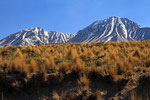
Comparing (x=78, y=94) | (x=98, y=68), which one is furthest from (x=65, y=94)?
(x=98, y=68)

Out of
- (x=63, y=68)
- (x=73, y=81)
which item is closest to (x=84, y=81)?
(x=73, y=81)

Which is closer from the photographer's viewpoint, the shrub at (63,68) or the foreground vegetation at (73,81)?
the foreground vegetation at (73,81)

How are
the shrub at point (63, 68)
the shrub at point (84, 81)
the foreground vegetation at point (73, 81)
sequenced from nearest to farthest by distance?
the foreground vegetation at point (73, 81) → the shrub at point (84, 81) → the shrub at point (63, 68)

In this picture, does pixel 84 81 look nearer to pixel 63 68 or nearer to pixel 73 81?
pixel 73 81

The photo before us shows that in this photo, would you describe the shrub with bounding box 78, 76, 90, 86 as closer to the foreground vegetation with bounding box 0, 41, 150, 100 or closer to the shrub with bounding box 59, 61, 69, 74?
the foreground vegetation with bounding box 0, 41, 150, 100

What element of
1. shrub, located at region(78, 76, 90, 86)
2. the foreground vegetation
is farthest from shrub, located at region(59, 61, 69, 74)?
shrub, located at region(78, 76, 90, 86)

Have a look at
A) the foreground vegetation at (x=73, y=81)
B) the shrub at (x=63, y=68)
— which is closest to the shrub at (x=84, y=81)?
the foreground vegetation at (x=73, y=81)

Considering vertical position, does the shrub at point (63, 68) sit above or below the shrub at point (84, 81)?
above

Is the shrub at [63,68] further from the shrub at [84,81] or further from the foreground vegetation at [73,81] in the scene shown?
the shrub at [84,81]

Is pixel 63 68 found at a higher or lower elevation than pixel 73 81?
higher

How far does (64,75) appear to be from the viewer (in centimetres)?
645

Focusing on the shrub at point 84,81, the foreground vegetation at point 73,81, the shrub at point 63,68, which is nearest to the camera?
the foreground vegetation at point 73,81

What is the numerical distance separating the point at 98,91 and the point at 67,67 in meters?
1.91

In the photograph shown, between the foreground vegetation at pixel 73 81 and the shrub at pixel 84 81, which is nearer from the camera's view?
the foreground vegetation at pixel 73 81
